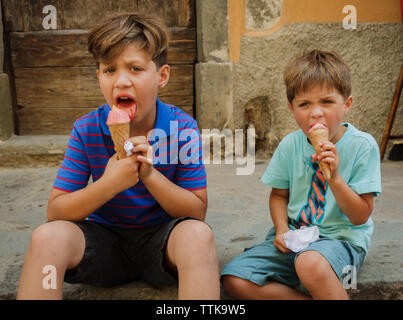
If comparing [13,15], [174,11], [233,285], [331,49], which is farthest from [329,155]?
[13,15]

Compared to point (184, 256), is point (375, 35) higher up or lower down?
higher up

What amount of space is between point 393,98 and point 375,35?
0.50 metres

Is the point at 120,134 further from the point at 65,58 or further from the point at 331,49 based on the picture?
the point at 331,49

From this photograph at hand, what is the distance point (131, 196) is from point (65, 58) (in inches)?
94.0

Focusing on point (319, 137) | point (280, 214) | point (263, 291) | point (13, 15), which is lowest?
point (263, 291)

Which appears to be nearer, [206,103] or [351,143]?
[351,143]

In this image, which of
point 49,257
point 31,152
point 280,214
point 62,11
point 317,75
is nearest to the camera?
point 49,257

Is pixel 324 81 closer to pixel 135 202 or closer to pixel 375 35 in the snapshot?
pixel 135 202

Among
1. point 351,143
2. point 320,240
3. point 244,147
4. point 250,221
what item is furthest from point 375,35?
point 320,240

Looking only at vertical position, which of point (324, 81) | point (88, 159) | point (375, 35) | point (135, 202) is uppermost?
point (375, 35)

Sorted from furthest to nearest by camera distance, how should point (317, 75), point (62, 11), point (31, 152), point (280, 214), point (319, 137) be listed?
point (62, 11) < point (31, 152) < point (280, 214) < point (317, 75) < point (319, 137)

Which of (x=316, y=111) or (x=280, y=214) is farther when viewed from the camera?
(x=280, y=214)

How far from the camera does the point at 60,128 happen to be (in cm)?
380

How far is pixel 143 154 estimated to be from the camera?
4.80 ft
